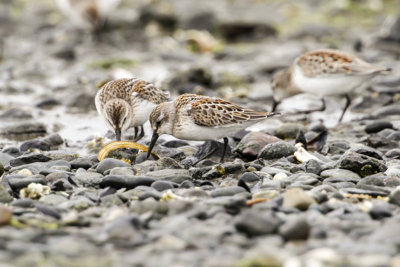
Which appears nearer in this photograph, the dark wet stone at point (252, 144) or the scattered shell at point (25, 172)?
the scattered shell at point (25, 172)

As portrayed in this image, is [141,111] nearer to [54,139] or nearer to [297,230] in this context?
[54,139]

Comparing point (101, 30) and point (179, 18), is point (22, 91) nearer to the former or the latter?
point (101, 30)

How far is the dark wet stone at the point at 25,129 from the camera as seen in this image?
9.98 m

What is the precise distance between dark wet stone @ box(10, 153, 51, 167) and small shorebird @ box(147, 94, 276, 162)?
1.33 m

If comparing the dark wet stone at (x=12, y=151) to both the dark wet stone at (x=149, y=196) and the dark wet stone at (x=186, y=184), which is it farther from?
the dark wet stone at (x=149, y=196)

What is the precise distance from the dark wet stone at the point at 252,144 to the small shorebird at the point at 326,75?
273 centimetres

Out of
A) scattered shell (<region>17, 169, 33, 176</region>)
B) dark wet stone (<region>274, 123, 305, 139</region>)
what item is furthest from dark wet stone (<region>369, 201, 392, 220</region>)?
dark wet stone (<region>274, 123, 305, 139</region>)

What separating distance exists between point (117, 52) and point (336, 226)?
13.2 m

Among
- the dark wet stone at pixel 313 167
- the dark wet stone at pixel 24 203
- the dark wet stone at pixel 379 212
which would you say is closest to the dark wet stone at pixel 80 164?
the dark wet stone at pixel 24 203

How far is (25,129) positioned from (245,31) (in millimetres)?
9660

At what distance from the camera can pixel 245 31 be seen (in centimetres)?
1823

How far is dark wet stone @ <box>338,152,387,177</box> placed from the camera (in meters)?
7.16

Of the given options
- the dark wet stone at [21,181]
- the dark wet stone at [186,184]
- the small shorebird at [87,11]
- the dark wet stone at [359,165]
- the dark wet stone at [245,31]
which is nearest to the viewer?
the dark wet stone at [21,181]

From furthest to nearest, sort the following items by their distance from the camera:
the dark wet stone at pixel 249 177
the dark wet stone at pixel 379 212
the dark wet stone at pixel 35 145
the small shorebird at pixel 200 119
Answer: the dark wet stone at pixel 35 145
the small shorebird at pixel 200 119
the dark wet stone at pixel 249 177
the dark wet stone at pixel 379 212
